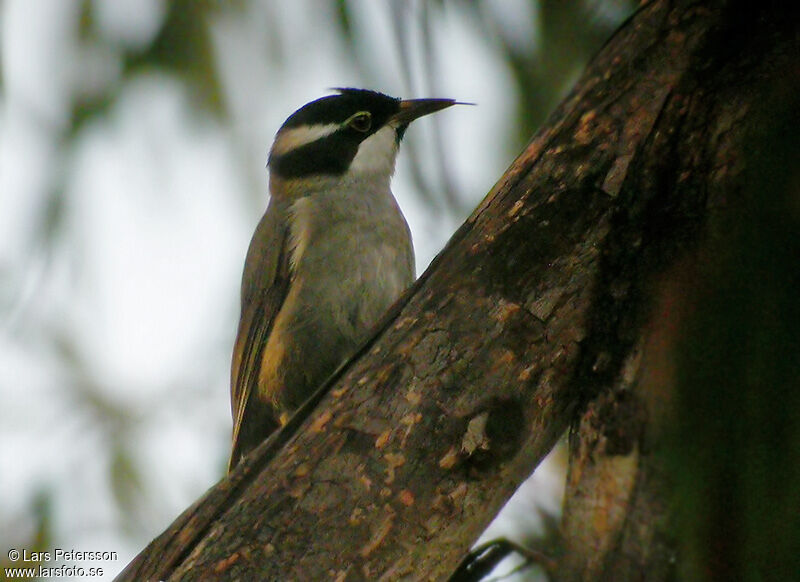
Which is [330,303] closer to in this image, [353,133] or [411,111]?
[353,133]

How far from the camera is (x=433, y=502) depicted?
94.3 inches

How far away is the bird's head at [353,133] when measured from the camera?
5113 millimetres

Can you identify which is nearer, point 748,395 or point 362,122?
point 748,395

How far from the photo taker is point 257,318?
4770mm

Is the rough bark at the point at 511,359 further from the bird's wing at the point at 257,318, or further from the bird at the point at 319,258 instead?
the bird's wing at the point at 257,318

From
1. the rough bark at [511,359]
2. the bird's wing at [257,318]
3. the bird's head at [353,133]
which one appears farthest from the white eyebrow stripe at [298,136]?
the rough bark at [511,359]

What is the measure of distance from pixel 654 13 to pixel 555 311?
103cm

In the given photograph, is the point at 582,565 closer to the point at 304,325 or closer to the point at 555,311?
the point at 555,311

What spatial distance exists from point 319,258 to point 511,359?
227cm

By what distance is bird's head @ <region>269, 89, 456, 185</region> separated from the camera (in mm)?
5113

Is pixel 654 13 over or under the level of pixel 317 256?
under

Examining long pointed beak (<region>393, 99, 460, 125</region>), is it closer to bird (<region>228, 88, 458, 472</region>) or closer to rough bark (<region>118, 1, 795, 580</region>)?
bird (<region>228, 88, 458, 472</region>)

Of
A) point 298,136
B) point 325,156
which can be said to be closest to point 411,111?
point 325,156

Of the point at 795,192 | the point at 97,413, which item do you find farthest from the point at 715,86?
the point at 97,413
